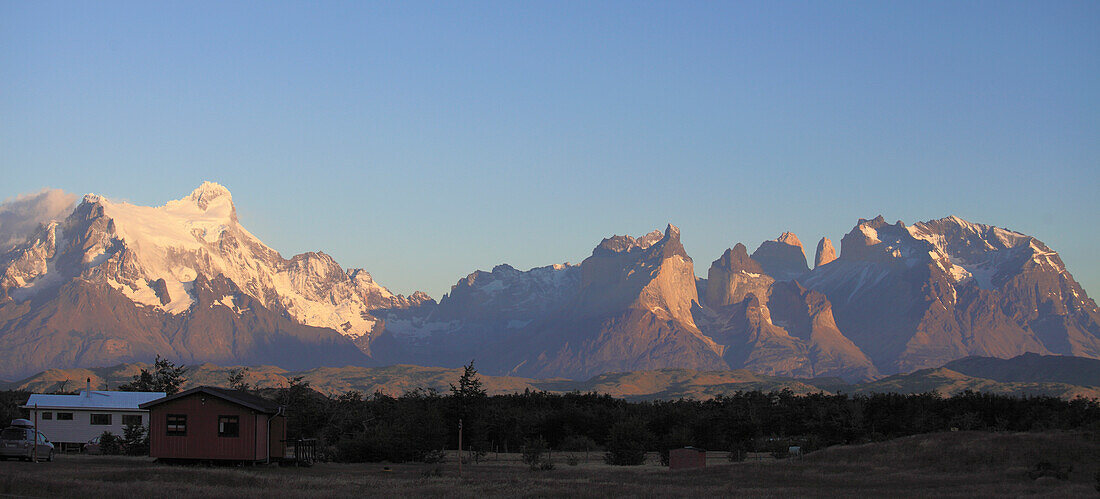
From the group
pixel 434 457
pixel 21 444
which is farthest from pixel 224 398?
pixel 434 457

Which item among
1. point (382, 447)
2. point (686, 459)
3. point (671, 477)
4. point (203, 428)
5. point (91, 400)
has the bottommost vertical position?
point (671, 477)

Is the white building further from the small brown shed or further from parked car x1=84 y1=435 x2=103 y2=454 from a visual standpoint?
the small brown shed

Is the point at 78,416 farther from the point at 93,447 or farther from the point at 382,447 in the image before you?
the point at 382,447

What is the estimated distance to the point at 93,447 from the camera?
86.0 m

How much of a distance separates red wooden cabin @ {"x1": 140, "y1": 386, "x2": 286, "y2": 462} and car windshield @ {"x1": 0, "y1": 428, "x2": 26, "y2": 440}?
20.8 feet

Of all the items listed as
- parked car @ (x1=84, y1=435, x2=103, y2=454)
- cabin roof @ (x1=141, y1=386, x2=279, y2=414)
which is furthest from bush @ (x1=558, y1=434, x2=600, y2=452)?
cabin roof @ (x1=141, y1=386, x2=279, y2=414)

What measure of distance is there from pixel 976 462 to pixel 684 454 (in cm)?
1845

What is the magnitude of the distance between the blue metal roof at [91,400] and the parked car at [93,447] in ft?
8.51

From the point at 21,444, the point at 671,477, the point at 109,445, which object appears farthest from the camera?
the point at 109,445

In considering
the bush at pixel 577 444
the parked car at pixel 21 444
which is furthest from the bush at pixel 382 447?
the bush at pixel 577 444

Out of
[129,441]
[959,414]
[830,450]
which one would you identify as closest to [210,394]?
[129,441]

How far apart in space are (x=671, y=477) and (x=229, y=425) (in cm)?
2487

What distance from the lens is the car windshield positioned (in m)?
61.2

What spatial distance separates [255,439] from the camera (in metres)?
64.2
